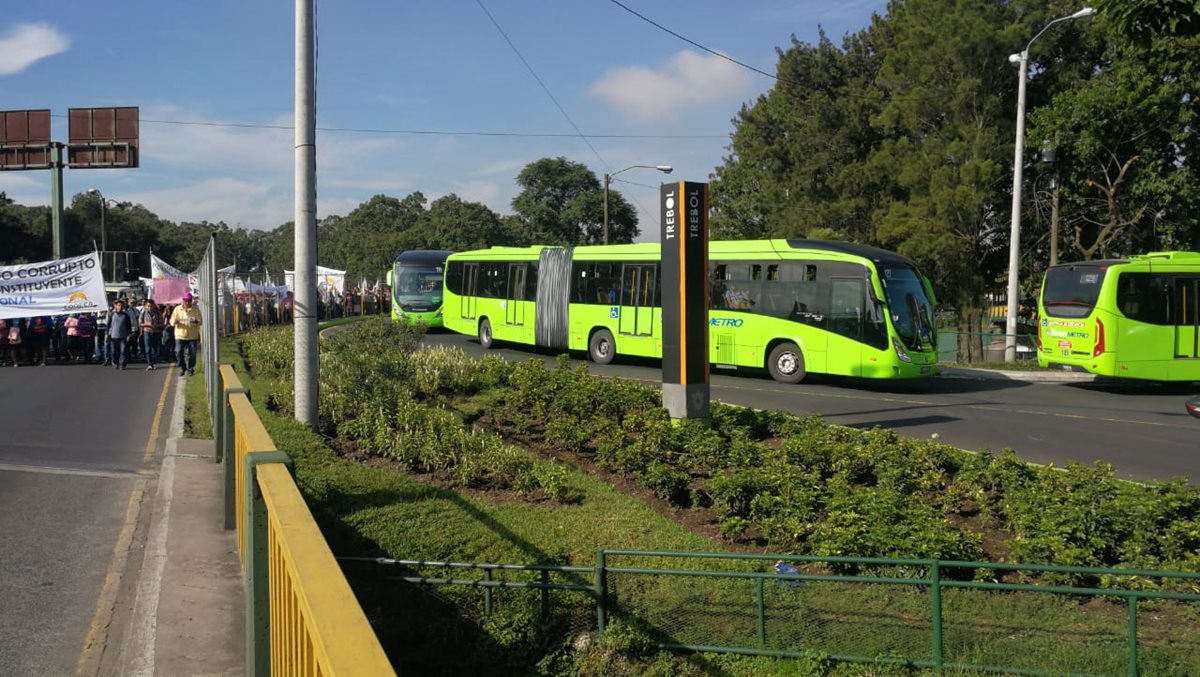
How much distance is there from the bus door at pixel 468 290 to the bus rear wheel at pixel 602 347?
6.20 meters

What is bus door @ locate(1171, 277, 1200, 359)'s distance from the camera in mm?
20453

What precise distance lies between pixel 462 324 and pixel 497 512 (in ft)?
72.4

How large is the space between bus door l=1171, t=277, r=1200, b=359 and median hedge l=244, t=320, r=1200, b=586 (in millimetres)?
12454

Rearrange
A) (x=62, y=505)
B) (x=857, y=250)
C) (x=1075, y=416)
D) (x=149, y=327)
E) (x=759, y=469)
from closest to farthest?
(x=62, y=505) < (x=759, y=469) < (x=1075, y=416) < (x=857, y=250) < (x=149, y=327)

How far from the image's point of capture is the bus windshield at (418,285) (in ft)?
116

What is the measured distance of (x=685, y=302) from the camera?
12.3 m

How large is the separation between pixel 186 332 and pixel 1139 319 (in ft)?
66.4

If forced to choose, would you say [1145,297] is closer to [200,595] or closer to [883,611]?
[883,611]

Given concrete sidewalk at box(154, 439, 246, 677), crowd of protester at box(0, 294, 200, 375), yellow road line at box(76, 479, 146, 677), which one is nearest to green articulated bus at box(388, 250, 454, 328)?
crowd of protester at box(0, 294, 200, 375)

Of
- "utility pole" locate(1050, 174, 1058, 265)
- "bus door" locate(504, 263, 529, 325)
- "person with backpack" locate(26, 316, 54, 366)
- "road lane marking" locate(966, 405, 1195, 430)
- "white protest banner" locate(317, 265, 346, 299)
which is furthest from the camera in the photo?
"white protest banner" locate(317, 265, 346, 299)

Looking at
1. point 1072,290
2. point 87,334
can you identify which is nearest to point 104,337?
point 87,334

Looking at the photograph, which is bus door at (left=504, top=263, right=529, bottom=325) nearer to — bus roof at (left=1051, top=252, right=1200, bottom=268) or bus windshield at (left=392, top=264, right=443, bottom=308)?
bus windshield at (left=392, top=264, right=443, bottom=308)

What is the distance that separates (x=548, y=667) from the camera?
6906mm

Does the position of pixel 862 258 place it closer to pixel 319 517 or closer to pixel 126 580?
pixel 319 517
